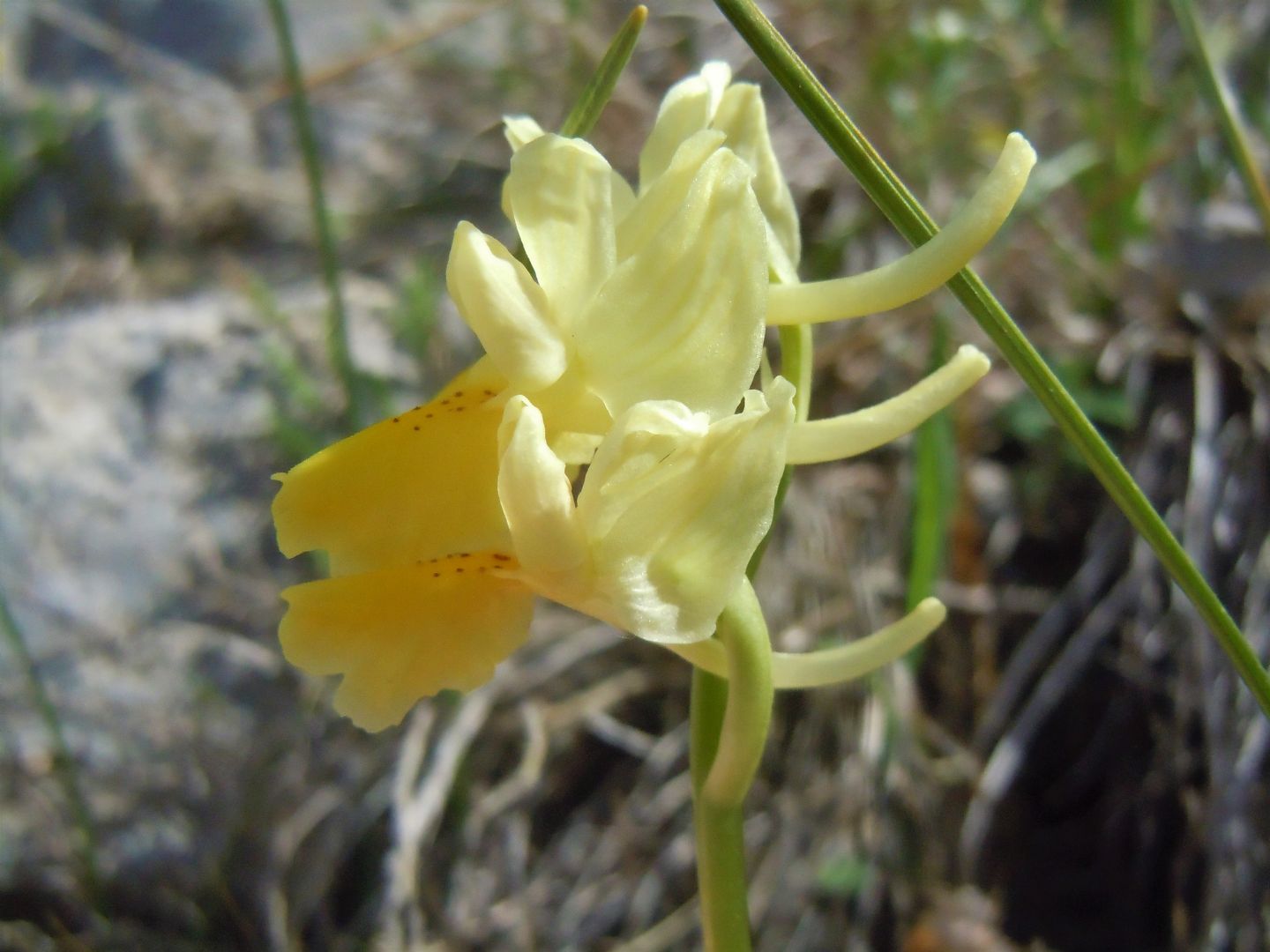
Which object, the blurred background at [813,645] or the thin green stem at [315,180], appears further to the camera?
the blurred background at [813,645]

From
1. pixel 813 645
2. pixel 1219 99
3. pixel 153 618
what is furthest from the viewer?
pixel 153 618

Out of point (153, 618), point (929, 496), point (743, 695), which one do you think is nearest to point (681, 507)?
point (743, 695)

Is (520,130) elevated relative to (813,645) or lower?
elevated

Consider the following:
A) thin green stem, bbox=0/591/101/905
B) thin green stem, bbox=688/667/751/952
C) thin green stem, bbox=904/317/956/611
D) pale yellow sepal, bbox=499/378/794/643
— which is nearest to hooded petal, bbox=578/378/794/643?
pale yellow sepal, bbox=499/378/794/643

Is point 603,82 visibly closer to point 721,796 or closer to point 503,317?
point 503,317

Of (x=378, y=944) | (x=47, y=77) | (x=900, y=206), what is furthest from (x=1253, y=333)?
(x=47, y=77)

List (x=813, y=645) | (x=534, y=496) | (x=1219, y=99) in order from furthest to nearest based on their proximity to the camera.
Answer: (x=813, y=645) → (x=1219, y=99) → (x=534, y=496)

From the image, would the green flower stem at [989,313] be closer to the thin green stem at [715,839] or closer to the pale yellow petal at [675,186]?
the pale yellow petal at [675,186]

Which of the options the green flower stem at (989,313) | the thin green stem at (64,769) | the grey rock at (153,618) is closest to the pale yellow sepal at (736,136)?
the green flower stem at (989,313)
